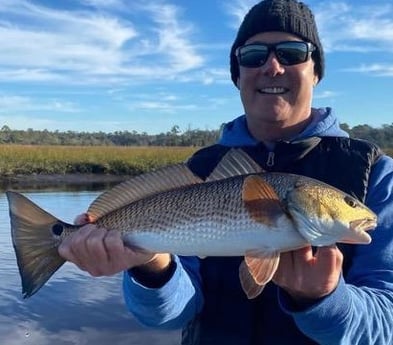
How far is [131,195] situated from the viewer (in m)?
3.28

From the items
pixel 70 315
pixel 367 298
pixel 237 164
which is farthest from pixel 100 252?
pixel 70 315

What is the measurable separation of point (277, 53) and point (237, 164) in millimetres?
959

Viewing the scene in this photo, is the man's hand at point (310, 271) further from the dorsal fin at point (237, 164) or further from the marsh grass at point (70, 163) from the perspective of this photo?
the marsh grass at point (70, 163)

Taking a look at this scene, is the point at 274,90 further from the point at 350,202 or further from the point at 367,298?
the point at 367,298

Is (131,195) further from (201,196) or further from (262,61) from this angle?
(262,61)

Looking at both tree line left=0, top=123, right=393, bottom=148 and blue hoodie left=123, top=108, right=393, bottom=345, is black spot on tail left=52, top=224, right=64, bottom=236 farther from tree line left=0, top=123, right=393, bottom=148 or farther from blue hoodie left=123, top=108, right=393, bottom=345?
tree line left=0, top=123, right=393, bottom=148

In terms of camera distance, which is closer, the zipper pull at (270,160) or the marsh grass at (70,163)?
the zipper pull at (270,160)

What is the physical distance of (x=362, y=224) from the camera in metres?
2.89

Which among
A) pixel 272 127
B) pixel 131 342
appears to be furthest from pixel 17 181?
pixel 272 127

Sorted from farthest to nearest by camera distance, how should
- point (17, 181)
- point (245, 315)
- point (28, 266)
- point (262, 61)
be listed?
point (17, 181)
point (262, 61)
point (245, 315)
point (28, 266)

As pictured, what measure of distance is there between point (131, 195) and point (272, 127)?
3.33 feet

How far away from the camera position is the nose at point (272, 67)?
3.70 metres

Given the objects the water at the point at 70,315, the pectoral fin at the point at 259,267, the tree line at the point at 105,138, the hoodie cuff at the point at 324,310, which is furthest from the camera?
the tree line at the point at 105,138

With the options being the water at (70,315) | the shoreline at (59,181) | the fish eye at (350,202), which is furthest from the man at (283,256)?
the shoreline at (59,181)
